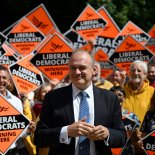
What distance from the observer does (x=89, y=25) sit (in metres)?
11.0

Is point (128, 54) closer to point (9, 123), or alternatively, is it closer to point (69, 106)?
point (9, 123)

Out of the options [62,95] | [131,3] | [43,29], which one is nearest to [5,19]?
[131,3]

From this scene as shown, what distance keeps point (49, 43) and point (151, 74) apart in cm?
170

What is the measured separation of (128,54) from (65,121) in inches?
218

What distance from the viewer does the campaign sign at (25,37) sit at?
10.1 m

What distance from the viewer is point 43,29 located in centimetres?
1177

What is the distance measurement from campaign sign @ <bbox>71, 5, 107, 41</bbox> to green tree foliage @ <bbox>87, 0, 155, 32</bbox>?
4747mm

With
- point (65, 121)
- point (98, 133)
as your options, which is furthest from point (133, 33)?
point (98, 133)

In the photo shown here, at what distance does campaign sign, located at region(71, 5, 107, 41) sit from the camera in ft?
35.5

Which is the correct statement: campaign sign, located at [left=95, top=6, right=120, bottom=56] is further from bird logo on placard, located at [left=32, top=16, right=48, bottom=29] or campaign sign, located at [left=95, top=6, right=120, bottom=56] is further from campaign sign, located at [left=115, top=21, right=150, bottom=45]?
bird logo on placard, located at [left=32, top=16, right=48, bottom=29]

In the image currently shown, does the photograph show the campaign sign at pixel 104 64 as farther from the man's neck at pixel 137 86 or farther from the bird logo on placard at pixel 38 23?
the man's neck at pixel 137 86

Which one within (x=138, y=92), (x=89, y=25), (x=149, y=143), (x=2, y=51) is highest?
(x=89, y=25)

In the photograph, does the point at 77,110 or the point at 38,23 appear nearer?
the point at 77,110

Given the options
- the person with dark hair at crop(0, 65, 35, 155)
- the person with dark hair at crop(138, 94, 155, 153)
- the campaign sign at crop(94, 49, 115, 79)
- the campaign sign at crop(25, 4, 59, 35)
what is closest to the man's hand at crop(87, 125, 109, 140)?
the person with dark hair at crop(138, 94, 155, 153)
